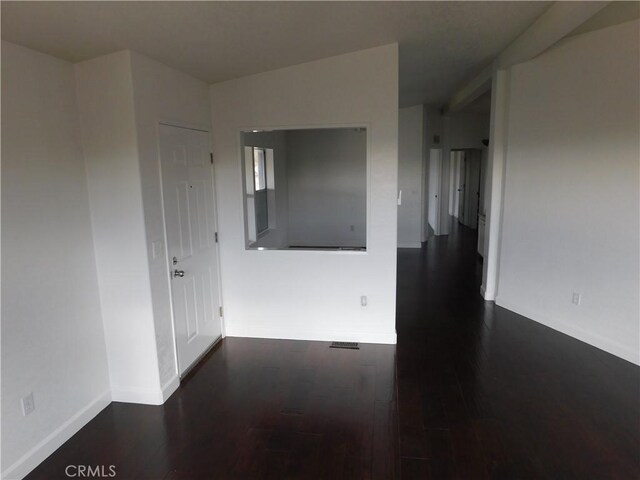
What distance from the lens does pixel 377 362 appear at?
3.54 metres

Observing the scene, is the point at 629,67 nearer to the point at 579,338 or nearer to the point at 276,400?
the point at 579,338

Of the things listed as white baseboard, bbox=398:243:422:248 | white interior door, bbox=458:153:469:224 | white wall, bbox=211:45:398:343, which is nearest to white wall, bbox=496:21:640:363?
white wall, bbox=211:45:398:343

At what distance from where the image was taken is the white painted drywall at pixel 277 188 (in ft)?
12.6

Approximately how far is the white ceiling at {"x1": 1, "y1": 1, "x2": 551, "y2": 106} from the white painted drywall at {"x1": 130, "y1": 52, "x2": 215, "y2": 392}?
0.41 feet

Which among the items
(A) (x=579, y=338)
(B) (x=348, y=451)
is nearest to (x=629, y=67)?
(A) (x=579, y=338)

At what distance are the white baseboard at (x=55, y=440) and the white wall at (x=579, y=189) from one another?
4116mm

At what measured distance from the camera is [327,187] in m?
4.14

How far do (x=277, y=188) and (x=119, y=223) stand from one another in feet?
5.71

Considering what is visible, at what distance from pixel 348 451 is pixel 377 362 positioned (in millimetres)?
1163

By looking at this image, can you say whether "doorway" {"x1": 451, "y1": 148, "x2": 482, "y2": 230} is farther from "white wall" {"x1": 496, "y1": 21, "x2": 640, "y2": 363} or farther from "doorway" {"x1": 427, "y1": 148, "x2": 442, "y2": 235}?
"white wall" {"x1": 496, "y1": 21, "x2": 640, "y2": 363}

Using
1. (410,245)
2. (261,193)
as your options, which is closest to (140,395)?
(261,193)

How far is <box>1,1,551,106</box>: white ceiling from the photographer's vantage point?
2.09 meters

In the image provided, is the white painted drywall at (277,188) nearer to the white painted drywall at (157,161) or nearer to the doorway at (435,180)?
the white painted drywall at (157,161)

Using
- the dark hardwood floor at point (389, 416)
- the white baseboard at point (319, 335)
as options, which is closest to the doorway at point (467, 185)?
the dark hardwood floor at point (389, 416)
